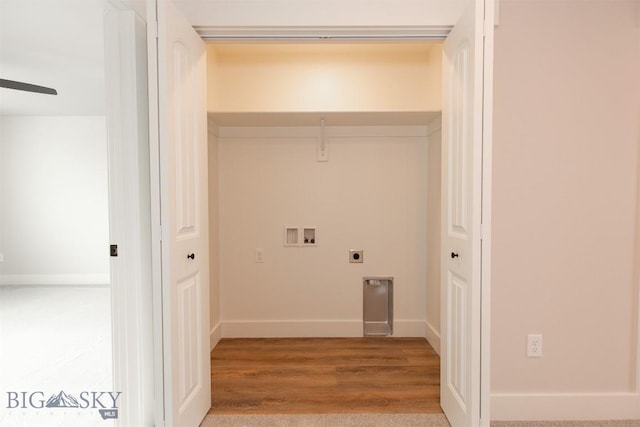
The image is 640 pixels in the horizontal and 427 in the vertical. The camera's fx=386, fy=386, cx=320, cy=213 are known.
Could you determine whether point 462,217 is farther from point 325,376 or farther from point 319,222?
point 319,222

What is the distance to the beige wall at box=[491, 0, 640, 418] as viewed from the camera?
2.12 metres

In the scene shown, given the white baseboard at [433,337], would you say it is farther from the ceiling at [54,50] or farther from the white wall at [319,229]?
the ceiling at [54,50]

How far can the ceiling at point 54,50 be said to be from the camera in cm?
272

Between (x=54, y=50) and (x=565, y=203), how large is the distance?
4283mm

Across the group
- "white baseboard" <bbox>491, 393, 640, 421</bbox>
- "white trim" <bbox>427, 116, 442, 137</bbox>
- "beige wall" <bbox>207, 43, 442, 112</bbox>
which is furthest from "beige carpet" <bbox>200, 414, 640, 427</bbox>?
"beige wall" <bbox>207, 43, 442, 112</bbox>

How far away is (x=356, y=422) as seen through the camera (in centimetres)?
213

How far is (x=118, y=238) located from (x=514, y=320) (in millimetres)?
2095

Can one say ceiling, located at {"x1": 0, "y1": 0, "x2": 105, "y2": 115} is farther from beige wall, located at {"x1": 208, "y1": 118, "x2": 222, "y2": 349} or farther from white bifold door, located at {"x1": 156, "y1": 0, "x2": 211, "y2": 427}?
beige wall, located at {"x1": 208, "y1": 118, "x2": 222, "y2": 349}

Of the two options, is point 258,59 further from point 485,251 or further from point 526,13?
point 485,251

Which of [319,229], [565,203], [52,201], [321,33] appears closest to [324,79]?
[321,33]

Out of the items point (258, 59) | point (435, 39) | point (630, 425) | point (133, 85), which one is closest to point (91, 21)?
point (258, 59)

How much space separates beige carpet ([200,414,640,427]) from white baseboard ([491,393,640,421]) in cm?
3

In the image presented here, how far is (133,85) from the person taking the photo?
174 cm

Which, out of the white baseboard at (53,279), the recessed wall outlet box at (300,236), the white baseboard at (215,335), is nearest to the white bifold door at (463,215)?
the recessed wall outlet box at (300,236)
